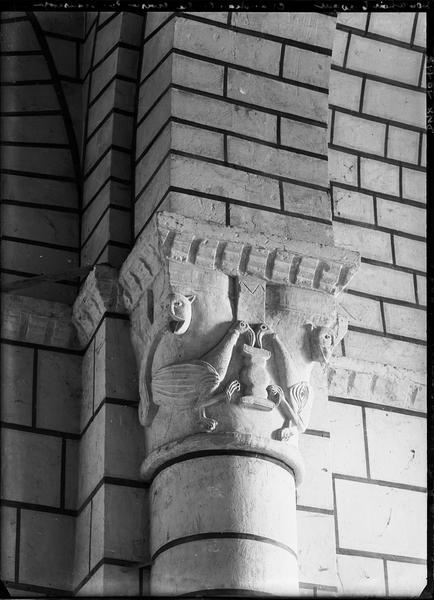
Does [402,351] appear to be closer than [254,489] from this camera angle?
No

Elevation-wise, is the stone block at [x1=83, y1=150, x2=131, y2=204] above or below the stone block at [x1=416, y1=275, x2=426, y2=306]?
above

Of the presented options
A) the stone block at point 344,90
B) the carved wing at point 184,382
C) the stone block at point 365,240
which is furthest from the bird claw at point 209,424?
the stone block at point 344,90

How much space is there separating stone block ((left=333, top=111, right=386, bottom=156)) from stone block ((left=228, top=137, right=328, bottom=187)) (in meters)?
0.66

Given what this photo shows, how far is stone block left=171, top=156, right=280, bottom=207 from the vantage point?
5.57m

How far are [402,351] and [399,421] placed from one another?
0.36 metres

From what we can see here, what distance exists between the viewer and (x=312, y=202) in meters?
5.77

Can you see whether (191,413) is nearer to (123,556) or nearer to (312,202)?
(123,556)

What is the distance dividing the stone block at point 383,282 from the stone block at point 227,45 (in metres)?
1.01

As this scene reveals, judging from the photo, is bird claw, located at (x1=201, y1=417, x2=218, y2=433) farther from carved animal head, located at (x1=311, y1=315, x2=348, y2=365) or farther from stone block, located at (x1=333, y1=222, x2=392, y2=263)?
stone block, located at (x1=333, y1=222, x2=392, y2=263)

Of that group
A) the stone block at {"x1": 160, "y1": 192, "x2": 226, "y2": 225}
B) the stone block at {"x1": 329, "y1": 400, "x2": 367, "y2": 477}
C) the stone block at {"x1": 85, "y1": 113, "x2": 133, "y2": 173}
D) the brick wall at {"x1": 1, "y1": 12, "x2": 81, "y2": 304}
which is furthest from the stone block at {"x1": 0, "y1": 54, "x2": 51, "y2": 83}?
the stone block at {"x1": 329, "y1": 400, "x2": 367, "y2": 477}

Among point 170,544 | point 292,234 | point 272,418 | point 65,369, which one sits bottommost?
point 170,544

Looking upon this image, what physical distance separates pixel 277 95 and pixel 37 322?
1.40m

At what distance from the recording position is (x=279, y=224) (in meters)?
5.62

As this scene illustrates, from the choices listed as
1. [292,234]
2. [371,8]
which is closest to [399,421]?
[292,234]
